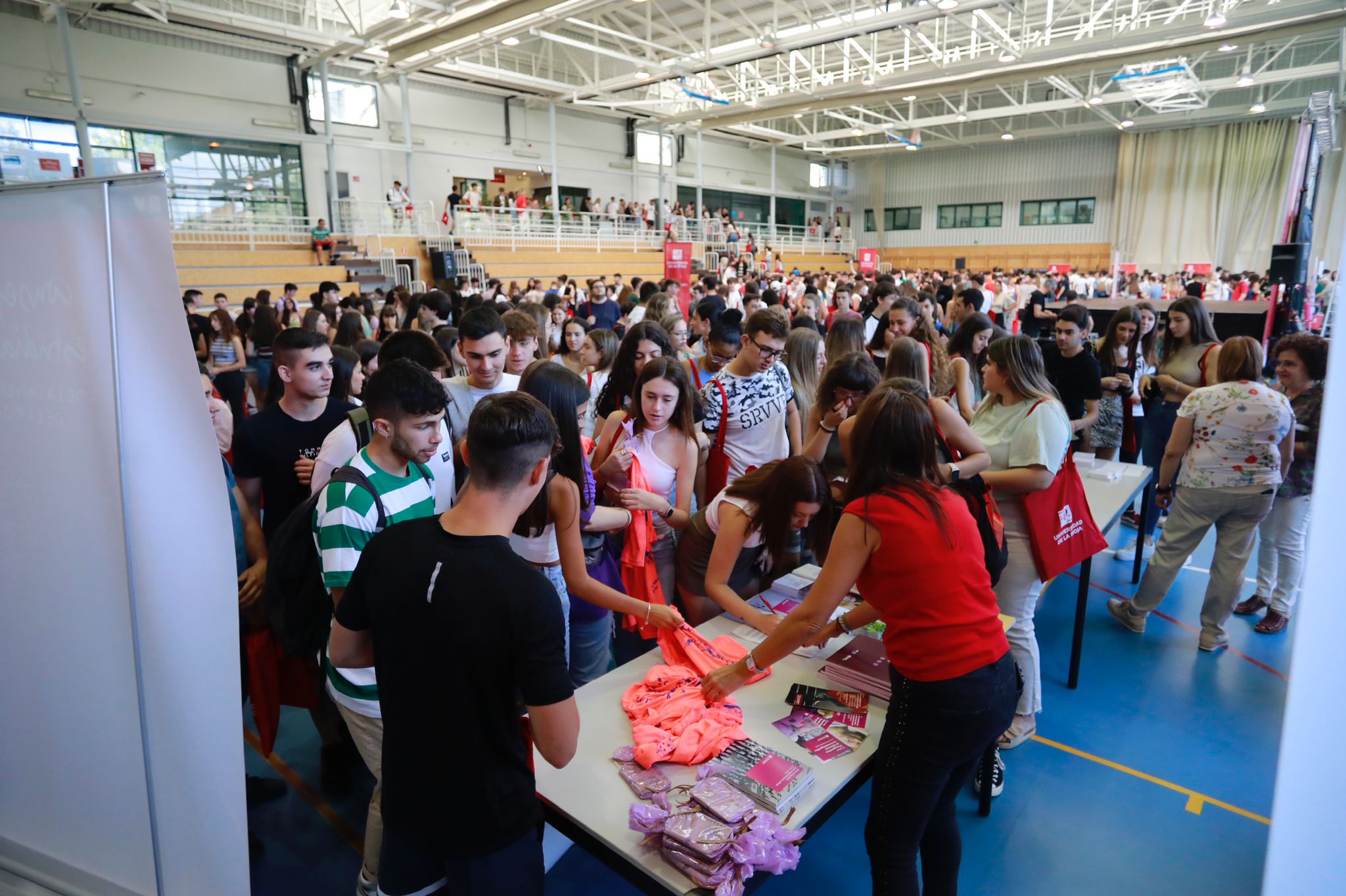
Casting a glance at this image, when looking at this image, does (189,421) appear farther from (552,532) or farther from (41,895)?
(41,895)

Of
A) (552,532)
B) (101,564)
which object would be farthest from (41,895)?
(552,532)

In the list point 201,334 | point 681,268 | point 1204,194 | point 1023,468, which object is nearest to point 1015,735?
point 1023,468

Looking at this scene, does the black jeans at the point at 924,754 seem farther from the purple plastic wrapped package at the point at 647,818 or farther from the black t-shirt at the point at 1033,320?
the black t-shirt at the point at 1033,320

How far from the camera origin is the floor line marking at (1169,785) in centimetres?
269

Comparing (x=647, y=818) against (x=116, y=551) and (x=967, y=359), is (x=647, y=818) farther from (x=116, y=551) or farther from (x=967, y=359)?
(x=967, y=359)

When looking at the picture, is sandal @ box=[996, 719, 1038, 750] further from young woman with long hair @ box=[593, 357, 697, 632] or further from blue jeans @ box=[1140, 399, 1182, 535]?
blue jeans @ box=[1140, 399, 1182, 535]

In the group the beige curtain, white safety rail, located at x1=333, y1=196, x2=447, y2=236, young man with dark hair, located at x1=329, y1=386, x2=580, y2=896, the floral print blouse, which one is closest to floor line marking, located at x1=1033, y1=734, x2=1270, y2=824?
the floral print blouse

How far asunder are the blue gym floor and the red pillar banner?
747 centimetres

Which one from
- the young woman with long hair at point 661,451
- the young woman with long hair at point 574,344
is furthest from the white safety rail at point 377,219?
the young woman with long hair at point 661,451

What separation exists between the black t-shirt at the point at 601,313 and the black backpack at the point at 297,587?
5.75 m

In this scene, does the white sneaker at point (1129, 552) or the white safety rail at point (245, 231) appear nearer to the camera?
the white sneaker at point (1129, 552)

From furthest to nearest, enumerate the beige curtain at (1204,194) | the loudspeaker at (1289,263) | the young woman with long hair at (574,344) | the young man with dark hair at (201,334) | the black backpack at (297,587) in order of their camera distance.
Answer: the beige curtain at (1204,194) < the loudspeaker at (1289,263) < the young man with dark hair at (201,334) < the young woman with long hair at (574,344) < the black backpack at (297,587)

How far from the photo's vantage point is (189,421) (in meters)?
1.64

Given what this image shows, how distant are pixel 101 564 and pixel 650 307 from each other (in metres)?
4.15
